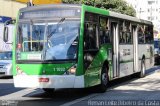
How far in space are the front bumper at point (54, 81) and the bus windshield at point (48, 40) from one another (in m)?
0.57

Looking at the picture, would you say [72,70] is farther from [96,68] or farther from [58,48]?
[96,68]

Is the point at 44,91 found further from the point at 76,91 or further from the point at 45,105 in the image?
the point at 45,105

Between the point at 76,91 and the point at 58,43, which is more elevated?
the point at 58,43

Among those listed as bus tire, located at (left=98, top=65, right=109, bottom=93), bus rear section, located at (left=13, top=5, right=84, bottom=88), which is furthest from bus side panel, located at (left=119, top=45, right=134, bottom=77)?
bus rear section, located at (left=13, top=5, right=84, bottom=88)

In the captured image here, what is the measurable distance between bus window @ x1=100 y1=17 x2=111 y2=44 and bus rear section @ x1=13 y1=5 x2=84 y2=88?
190 centimetres

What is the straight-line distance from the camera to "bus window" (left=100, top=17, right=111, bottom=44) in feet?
51.0

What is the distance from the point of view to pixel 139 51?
69.2 feet

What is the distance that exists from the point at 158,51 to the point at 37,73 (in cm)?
2627

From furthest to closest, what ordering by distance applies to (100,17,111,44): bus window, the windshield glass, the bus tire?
the windshield glass < (100,17,111,44): bus window < the bus tire

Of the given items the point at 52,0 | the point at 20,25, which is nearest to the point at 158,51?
the point at 52,0

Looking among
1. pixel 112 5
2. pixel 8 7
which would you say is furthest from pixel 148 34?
pixel 112 5

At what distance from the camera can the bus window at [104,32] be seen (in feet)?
51.0

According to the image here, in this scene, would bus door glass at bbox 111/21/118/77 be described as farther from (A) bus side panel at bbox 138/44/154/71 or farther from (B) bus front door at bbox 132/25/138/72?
(A) bus side panel at bbox 138/44/154/71

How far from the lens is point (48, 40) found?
536 inches
